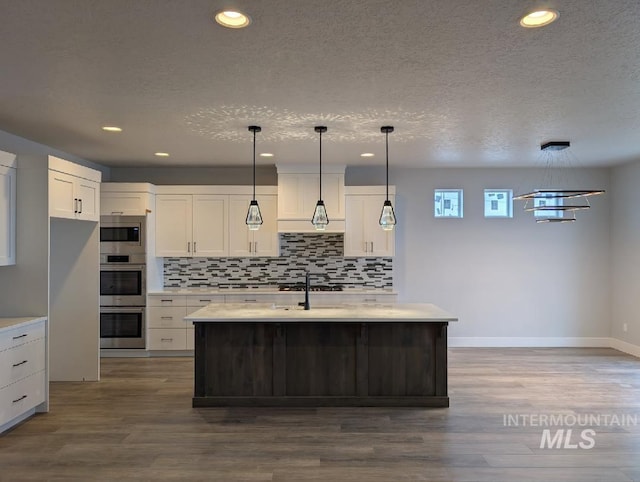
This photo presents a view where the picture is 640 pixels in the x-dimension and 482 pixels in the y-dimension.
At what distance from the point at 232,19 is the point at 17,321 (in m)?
3.21

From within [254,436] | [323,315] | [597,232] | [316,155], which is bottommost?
[254,436]

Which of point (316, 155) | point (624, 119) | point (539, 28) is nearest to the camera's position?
point (539, 28)

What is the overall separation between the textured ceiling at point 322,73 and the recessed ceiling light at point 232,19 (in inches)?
2.3

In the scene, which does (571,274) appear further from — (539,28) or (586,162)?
(539,28)

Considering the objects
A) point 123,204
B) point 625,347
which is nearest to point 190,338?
point 123,204

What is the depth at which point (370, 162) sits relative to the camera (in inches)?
255

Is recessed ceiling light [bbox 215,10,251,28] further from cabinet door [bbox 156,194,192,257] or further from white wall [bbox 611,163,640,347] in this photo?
white wall [bbox 611,163,640,347]

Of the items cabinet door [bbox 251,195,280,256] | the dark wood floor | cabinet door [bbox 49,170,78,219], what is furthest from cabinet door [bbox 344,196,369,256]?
cabinet door [bbox 49,170,78,219]

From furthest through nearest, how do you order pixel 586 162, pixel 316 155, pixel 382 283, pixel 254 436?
pixel 382 283 < pixel 586 162 < pixel 316 155 < pixel 254 436

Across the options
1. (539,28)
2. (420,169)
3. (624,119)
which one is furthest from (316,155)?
(539,28)

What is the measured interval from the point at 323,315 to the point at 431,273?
3.15 meters

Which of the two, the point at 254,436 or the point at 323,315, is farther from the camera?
the point at 323,315

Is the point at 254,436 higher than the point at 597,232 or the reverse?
the reverse

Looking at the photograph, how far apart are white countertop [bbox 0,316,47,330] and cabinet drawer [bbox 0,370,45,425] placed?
1.54 feet
